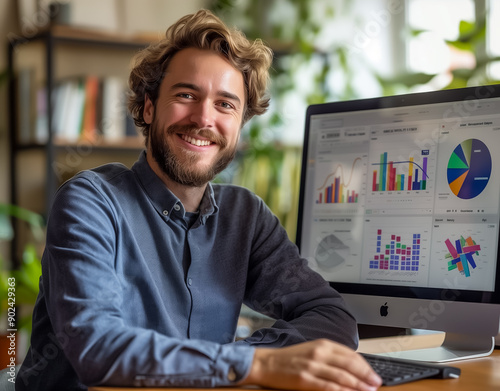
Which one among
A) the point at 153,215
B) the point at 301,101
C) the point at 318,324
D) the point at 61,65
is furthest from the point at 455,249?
the point at 61,65

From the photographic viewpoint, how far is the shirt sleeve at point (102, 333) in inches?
38.3

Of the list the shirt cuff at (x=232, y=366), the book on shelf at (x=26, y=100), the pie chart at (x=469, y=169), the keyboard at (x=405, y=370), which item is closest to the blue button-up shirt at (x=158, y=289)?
the shirt cuff at (x=232, y=366)

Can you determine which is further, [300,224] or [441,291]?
[300,224]

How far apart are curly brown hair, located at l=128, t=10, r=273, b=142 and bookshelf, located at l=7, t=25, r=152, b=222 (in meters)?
1.66

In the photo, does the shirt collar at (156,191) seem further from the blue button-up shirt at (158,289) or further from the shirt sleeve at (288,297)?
the shirt sleeve at (288,297)

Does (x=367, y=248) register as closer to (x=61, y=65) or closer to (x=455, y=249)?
(x=455, y=249)

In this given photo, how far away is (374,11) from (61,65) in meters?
1.68

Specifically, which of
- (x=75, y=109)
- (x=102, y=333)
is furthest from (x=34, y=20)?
(x=102, y=333)

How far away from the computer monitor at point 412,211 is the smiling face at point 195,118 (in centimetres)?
24

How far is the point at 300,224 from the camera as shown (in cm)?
162

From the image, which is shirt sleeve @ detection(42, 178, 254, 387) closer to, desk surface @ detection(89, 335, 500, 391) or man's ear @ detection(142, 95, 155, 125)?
desk surface @ detection(89, 335, 500, 391)

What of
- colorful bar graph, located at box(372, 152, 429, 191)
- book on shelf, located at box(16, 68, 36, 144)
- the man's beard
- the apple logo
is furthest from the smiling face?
book on shelf, located at box(16, 68, 36, 144)

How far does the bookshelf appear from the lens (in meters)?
3.27

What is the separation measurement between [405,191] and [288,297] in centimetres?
34
